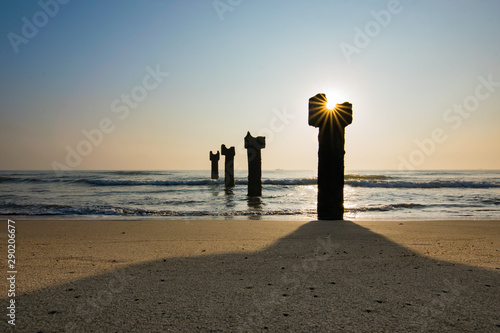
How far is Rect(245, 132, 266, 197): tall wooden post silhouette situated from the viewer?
553 inches

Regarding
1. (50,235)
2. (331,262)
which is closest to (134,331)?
(331,262)

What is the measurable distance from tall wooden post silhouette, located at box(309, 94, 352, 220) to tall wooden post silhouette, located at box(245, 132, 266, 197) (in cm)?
684

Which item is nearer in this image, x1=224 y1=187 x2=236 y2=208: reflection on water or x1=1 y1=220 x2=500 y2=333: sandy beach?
x1=1 y1=220 x2=500 y2=333: sandy beach

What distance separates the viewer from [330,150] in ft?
23.2

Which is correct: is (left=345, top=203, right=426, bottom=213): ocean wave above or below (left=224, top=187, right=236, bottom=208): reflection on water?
A: above

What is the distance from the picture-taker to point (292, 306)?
196cm

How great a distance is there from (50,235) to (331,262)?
165 inches

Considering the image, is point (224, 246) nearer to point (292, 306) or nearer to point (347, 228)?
point (292, 306)

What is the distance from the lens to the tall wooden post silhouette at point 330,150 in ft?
23.1
